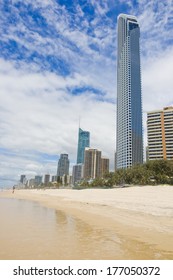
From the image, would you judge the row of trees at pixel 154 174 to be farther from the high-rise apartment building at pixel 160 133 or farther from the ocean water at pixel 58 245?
the high-rise apartment building at pixel 160 133

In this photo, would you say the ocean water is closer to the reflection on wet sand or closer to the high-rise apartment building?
the reflection on wet sand

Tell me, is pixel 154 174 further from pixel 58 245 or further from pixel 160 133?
pixel 160 133

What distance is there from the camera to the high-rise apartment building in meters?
173

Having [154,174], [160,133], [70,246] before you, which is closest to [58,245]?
[70,246]

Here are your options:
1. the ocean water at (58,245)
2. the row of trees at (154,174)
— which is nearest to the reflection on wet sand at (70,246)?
the ocean water at (58,245)

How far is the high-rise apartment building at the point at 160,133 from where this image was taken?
567ft

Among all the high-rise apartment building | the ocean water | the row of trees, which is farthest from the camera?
the high-rise apartment building

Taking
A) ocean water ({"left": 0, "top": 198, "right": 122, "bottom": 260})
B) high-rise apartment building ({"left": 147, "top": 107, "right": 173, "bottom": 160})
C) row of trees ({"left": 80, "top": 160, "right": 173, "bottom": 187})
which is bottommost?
ocean water ({"left": 0, "top": 198, "right": 122, "bottom": 260})

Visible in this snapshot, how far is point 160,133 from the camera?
17700 cm

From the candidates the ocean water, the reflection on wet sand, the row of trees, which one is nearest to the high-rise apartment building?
the row of trees
